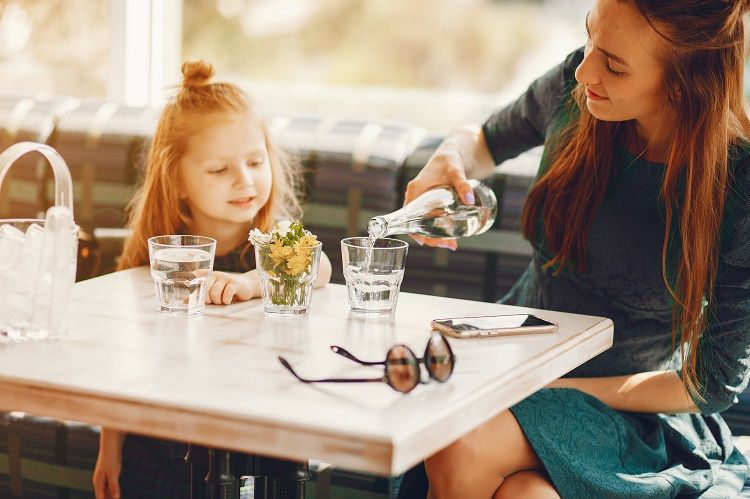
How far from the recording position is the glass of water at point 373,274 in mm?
1537

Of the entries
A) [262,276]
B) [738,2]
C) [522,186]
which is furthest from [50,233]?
[522,186]

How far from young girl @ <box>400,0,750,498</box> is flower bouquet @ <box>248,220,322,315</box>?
30cm

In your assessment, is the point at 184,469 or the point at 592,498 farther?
the point at 184,469

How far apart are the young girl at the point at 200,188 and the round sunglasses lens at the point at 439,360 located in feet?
2.87

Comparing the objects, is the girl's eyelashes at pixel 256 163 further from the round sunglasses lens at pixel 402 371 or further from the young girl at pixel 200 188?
the round sunglasses lens at pixel 402 371

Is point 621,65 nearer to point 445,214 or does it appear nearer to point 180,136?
point 445,214

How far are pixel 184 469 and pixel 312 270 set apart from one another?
26.9 inches

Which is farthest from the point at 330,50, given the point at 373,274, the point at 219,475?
the point at 219,475

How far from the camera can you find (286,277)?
152 centimetres

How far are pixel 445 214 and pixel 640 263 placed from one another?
0.35m

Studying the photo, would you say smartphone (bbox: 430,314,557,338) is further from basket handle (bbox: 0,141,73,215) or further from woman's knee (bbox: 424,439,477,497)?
basket handle (bbox: 0,141,73,215)

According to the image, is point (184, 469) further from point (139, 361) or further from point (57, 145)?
point (57, 145)

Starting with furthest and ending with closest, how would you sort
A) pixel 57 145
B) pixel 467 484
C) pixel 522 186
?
pixel 57 145
pixel 522 186
pixel 467 484

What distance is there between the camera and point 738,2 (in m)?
1.65
